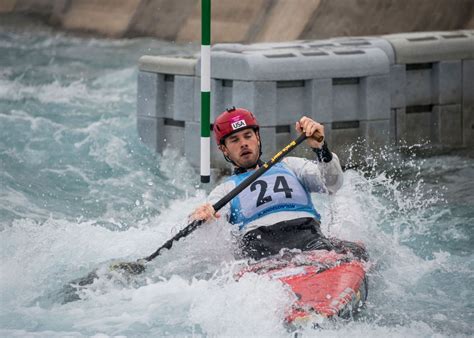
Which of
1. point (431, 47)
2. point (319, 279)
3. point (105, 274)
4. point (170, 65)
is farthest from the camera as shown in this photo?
point (431, 47)

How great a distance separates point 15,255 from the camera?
8547mm

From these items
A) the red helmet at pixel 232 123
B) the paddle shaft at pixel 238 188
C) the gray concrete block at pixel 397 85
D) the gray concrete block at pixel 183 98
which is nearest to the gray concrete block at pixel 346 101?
the gray concrete block at pixel 397 85

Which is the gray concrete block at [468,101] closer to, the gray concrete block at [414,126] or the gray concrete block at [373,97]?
the gray concrete block at [414,126]

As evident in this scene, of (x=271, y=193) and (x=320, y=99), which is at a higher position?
(x=320, y=99)

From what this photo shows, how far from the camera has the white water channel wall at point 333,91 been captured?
11.2m

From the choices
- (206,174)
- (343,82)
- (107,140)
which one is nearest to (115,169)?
(107,140)

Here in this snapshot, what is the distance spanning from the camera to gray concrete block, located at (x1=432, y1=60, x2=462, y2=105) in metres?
12.2

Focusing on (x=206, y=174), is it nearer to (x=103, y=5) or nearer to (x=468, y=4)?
(x=468, y=4)

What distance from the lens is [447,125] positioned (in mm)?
12359

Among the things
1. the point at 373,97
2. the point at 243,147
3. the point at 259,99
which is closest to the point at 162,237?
the point at 243,147

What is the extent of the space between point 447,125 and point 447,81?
47cm

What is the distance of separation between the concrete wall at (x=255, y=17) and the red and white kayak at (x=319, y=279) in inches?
386

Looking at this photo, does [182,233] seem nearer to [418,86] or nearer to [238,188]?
[238,188]

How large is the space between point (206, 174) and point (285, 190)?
1.43m
